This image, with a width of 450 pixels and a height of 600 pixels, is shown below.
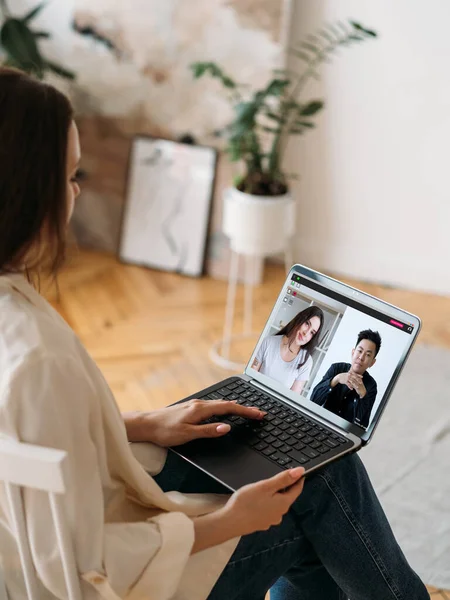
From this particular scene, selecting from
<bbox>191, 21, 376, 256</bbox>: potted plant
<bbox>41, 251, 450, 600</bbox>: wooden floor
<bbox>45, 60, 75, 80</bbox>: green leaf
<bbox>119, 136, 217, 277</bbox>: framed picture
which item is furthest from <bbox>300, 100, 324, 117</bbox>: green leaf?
<bbox>45, 60, 75, 80</bbox>: green leaf

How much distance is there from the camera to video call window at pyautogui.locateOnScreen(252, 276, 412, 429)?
1273 mm

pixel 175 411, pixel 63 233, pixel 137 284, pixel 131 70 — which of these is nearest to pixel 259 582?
pixel 175 411

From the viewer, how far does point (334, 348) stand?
4.35 feet

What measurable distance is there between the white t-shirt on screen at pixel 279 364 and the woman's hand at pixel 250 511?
Result: 271 millimetres

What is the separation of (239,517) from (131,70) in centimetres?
227

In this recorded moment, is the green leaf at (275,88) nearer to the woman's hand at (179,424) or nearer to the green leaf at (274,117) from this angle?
the green leaf at (274,117)

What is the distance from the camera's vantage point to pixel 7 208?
0.89 m

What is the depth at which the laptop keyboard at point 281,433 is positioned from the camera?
1198 millimetres

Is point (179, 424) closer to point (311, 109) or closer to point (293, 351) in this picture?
point (293, 351)

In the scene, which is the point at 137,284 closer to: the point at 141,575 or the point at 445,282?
the point at 445,282

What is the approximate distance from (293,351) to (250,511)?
0.38 m

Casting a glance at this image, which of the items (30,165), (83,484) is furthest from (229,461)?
(30,165)

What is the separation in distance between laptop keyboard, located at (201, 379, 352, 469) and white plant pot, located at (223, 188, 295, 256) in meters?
1.18

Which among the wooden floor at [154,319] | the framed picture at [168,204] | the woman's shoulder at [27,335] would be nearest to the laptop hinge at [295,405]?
the woman's shoulder at [27,335]
